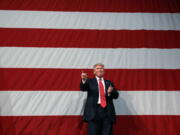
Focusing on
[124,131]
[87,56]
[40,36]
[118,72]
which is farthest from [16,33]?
[124,131]

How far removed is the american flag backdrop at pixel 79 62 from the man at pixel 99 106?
0.52 meters

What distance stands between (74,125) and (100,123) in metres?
0.58

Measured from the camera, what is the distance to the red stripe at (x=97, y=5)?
3475 millimetres

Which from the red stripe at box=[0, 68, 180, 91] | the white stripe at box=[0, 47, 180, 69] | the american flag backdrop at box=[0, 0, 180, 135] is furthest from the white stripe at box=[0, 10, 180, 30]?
the red stripe at box=[0, 68, 180, 91]

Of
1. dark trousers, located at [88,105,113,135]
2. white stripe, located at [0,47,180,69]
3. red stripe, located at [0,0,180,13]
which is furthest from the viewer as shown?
red stripe, located at [0,0,180,13]

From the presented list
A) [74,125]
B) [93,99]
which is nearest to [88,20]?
[93,99]

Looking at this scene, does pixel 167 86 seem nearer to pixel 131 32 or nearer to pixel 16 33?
pixel 131 32

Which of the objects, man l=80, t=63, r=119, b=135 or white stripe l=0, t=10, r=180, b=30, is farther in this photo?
white stripe l=0, t=10, r=180, b=30

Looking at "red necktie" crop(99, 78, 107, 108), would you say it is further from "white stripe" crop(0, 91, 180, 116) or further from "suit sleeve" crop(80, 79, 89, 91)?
"white stripe" crop(0, 91, 180, 116)

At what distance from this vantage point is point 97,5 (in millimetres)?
3557

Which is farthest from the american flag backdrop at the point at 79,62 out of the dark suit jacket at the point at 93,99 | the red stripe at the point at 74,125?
the dark suit jacket at the point at 93,99

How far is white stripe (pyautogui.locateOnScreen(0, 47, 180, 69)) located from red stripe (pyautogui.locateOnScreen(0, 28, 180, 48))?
6cm

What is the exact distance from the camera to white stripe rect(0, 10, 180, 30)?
3.42m

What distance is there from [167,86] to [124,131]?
0.74m
